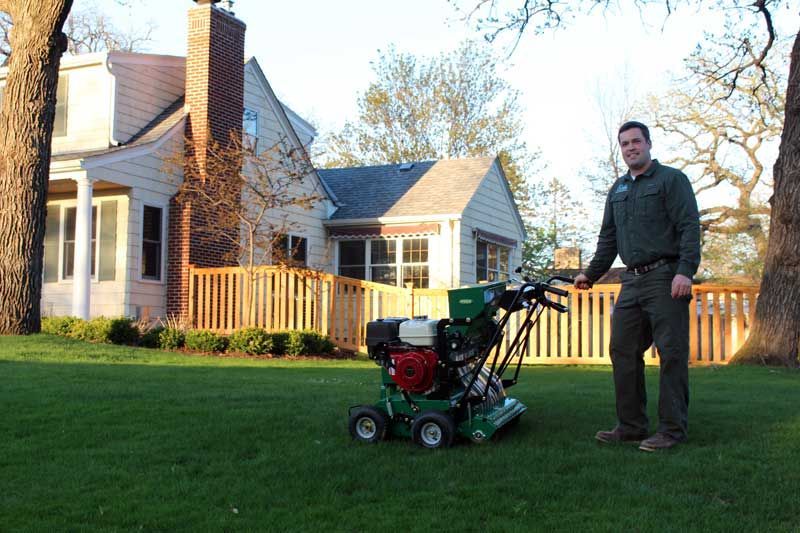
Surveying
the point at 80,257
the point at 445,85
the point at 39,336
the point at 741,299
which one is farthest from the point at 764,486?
the point at 445,85

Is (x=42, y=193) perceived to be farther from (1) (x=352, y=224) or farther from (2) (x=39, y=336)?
(1) (x=352, y=224)

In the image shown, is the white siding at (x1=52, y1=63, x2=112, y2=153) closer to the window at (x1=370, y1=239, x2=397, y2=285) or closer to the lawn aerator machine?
the window at (x1=370, y1=239, x2=397, y2=285)

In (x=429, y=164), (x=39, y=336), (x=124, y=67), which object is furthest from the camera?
(x=429, y=164)

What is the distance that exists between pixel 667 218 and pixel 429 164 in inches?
694

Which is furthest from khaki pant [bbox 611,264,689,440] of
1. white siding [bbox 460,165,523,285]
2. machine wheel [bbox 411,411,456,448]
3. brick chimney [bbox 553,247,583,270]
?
brick chimney [bbox 553,247,583,270]

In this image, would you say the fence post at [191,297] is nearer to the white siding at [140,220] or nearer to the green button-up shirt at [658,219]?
the white siding at [140,220]

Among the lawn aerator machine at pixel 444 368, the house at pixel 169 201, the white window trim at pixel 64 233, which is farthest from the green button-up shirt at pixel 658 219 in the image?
the white window trim at pixel 64 233

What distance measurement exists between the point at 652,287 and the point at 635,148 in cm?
85

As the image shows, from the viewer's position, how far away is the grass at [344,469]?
3.70 meters

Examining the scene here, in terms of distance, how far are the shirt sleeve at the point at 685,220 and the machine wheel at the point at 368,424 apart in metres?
2.00

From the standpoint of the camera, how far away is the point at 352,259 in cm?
2092

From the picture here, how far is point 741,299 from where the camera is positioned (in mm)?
13422

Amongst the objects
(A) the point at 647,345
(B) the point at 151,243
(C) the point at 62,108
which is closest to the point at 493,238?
(B) the point at 151,243

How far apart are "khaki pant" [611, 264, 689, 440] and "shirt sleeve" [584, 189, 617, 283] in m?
0.30
